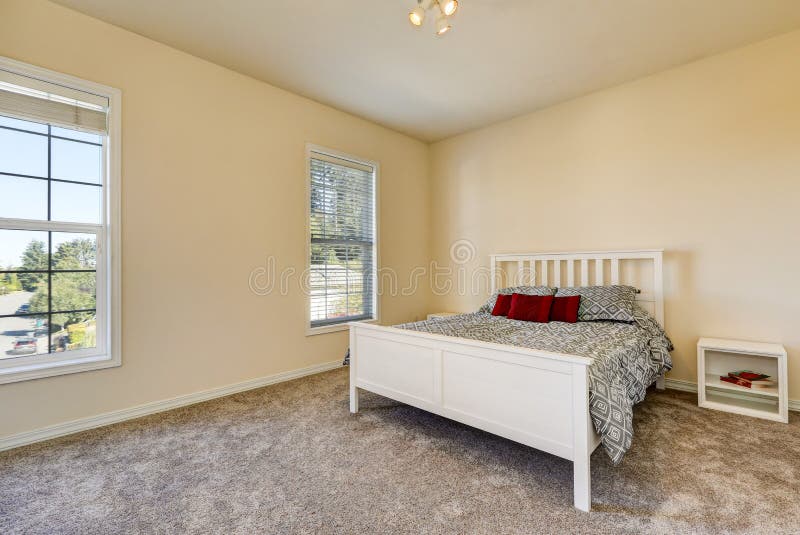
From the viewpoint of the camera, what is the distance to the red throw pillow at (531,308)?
9.92 ft

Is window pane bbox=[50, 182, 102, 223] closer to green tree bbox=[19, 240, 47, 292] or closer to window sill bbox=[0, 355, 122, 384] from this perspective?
green tree bbox=[19, 240, 47, 292]

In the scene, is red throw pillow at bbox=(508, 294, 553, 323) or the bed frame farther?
red throw pillow at bbox=(508, 294, 553, 323)

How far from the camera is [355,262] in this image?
3994mm

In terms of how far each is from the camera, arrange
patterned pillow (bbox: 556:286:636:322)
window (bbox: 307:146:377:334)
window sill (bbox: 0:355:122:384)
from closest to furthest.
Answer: window sill (bbox: 0:355:122:384), patterned pillow (bbox: 556:286:636:322), window (bbox: 307:146:377:334)

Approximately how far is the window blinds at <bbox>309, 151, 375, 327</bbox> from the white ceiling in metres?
0.78

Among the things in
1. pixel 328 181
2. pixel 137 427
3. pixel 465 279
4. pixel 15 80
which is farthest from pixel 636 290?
pixel 15 80

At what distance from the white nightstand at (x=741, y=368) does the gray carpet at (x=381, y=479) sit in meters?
0.15

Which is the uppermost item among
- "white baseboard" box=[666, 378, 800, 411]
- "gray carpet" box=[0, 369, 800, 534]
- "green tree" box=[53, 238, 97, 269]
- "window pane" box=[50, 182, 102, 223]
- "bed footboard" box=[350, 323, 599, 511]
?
"window pane" box=[50, 182, 102, 223]

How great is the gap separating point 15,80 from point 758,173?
16.4ft

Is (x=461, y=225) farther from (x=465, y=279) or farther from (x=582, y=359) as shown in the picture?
(x=582, y=359)

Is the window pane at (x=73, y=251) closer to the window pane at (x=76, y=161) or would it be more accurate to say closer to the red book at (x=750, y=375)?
the window pane at (x=76, y=161)

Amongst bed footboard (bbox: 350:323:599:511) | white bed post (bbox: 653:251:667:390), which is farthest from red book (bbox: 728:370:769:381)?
bed footboard (bbox: 350:323:599:511)

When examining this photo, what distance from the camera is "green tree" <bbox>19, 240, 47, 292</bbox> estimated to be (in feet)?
7.27

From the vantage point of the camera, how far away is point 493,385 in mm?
1878
